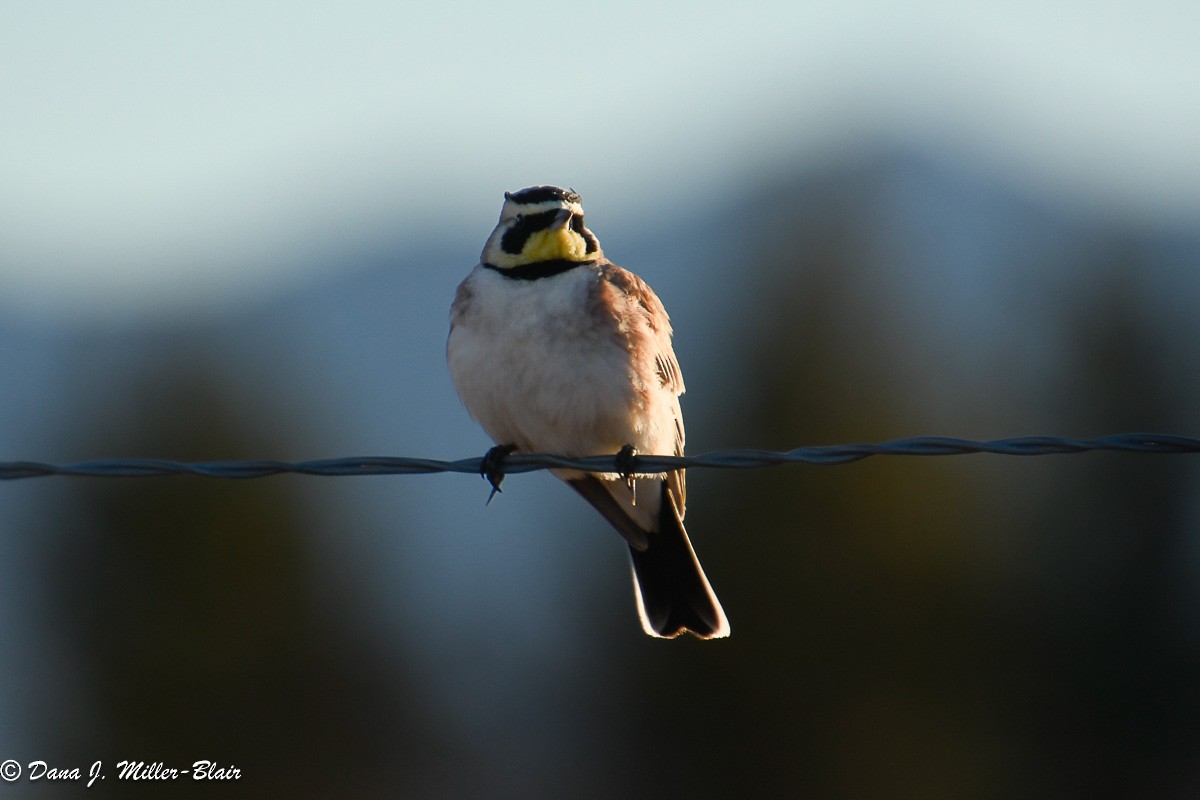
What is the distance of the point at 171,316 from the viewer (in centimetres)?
2978

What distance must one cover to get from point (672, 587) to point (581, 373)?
1531 millimetres

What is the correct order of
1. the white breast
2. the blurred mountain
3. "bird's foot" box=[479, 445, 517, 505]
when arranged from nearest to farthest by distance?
1. "bird's foot" box=[479, 445, 517, 505]
2. the white breast
3. the blurred mountain

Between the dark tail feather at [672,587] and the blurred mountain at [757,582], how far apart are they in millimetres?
16703

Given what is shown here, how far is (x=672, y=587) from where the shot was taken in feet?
29.7

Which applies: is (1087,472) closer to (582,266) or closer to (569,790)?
(569,790)

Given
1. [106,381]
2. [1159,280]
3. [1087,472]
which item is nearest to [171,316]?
[106,381]

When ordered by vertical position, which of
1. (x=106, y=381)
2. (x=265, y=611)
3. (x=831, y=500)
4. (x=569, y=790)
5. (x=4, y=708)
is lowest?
(x=569, y=790)

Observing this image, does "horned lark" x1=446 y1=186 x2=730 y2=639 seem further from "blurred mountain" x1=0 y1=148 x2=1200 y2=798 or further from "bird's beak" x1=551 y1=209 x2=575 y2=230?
"blurred mountain" x1=0 y1=148 x2=1200 y2=798

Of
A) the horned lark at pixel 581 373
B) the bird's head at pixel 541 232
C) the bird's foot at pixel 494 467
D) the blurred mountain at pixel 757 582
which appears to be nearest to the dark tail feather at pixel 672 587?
the horned lark at pixel 581 373

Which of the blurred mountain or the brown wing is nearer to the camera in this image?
the brown wing

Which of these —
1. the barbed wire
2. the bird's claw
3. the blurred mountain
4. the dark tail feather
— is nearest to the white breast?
the bird's claw

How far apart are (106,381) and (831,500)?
13.3m

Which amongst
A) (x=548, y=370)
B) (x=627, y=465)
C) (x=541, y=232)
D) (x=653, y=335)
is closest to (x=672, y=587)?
(x=653, y=335)

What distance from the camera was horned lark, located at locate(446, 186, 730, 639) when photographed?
823 cm
